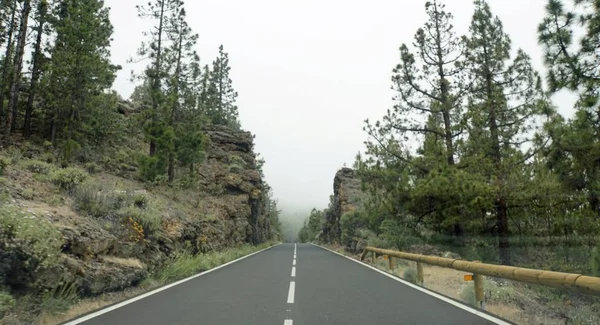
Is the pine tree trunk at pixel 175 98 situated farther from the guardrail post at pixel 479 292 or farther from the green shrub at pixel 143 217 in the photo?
the guardrail post at pixel 479 292

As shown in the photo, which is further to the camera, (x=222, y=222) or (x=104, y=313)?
(x=222, y=222)

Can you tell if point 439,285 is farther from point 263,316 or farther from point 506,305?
point 263,316

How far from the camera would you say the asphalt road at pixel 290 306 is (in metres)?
5.93

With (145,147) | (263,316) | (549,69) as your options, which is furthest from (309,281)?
(145,147)

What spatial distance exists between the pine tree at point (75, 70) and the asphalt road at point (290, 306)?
13.7 meters

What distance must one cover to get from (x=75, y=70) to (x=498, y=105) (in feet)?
67.5

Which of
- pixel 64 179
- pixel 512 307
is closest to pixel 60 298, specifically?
pixel 64 179

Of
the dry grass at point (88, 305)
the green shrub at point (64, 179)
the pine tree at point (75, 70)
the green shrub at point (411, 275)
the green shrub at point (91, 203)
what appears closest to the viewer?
the dry grass at point (88, 305)

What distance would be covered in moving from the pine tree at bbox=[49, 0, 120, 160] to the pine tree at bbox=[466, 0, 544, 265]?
1893 cm

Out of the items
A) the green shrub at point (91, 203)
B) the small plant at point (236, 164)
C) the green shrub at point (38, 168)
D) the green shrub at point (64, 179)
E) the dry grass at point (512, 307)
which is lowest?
the dry grass at point (512, 307)

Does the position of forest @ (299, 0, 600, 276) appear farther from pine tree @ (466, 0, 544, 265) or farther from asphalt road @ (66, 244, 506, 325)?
asphalt road @ (66, 244, 506, 325)

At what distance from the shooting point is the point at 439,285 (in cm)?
1053

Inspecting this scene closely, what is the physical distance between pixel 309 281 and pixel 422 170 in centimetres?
886

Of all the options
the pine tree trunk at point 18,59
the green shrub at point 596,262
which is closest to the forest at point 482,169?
the green shrub at point 596,262
